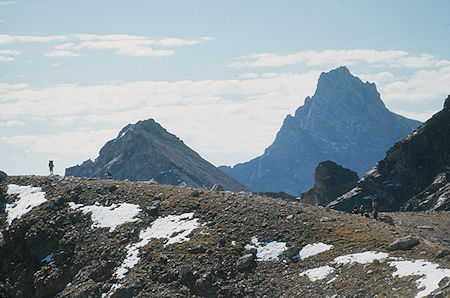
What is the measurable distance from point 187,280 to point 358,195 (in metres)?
89.6

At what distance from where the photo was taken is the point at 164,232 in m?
44.1

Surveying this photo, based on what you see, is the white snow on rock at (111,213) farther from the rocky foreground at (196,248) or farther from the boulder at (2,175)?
the boulder at (2,175)

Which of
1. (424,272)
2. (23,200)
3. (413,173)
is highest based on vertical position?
(23,200)

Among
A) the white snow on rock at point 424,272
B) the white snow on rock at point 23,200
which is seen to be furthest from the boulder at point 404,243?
the white snow on rock at point 23,200

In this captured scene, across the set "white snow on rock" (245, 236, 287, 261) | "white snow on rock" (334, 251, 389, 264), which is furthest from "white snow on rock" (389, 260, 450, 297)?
"white snow on rock" (245, 236, 287, 261)

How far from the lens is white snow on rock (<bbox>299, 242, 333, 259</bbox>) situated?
3728cm

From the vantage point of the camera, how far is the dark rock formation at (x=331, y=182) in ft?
476

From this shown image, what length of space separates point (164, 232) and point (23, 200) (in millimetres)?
21138

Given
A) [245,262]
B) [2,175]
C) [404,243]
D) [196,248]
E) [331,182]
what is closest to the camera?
[404,243]

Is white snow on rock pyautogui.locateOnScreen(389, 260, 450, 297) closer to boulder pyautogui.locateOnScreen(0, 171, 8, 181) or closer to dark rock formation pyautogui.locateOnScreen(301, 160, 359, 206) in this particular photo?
boulder pyautogui.locateOnScreen(0, 171, 8, 181)

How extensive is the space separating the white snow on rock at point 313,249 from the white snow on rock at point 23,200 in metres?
30.3

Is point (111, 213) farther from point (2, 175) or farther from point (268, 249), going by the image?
point (2, 175)

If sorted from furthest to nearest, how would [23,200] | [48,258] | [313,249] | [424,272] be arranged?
[23,200] < [48,258] < [313,249] < [424,272]

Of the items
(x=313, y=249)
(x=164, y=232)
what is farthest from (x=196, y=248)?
(x=313, y=249)
